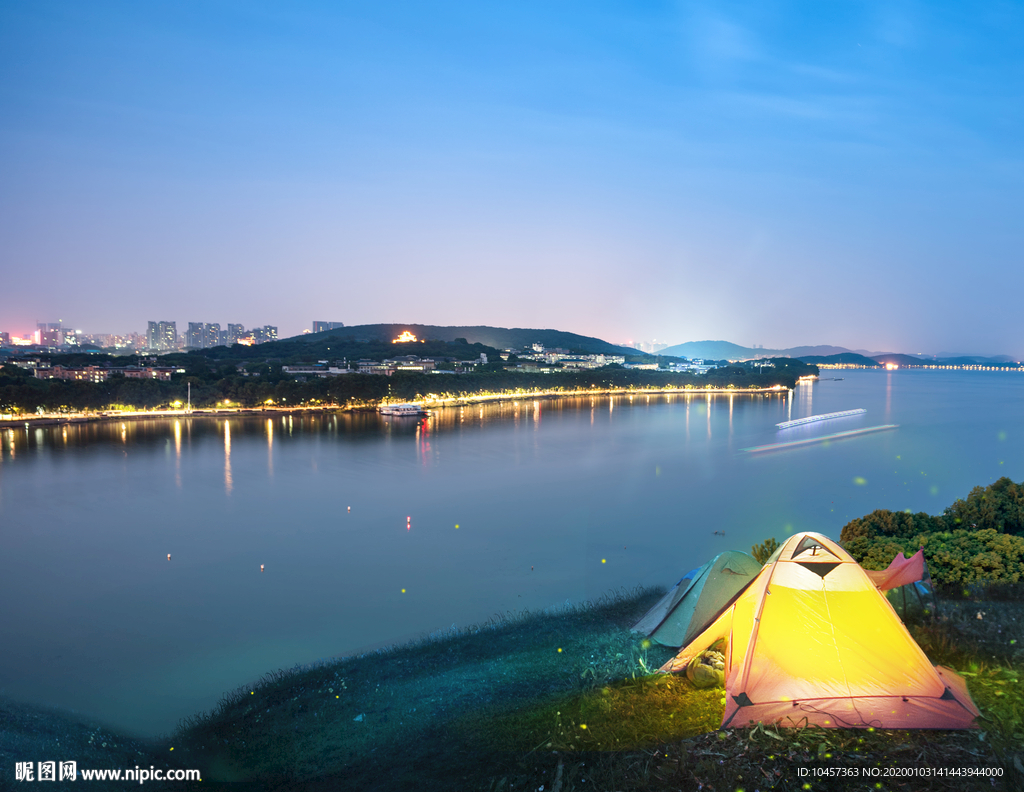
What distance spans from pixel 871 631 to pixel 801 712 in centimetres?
77

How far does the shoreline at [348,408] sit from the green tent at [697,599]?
34425 mm

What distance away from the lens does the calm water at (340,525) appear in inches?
269

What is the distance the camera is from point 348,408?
39781 millimetres

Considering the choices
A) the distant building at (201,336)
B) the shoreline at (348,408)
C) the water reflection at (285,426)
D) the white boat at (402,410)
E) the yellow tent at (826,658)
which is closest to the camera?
the yellow tent at (826,658)

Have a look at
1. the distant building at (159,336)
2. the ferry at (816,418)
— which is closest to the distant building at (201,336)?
the distant building at (159,336)

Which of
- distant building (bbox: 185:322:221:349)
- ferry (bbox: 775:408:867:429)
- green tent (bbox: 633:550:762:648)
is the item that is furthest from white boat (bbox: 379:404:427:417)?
distant building (bbox: 185:322:221:349)

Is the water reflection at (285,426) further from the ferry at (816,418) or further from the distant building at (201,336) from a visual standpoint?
the distant building at (201,336)

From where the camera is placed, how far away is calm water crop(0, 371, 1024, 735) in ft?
22.4

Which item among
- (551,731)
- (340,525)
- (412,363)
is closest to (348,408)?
(412,363)

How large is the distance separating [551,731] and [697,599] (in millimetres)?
2020

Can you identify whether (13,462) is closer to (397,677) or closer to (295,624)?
(295,624)

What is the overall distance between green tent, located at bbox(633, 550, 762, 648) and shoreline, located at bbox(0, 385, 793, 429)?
1355 inches

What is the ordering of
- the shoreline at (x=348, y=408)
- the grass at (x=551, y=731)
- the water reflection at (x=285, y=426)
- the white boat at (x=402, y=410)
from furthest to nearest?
the white boat at (x=402, y=410) → the shoreline at (x=348, y=408) → the water reflection at (x=285, y=426) → the grass at (x=551, y=731)

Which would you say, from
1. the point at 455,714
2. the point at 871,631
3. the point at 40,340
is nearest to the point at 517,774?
the point at 455,714
